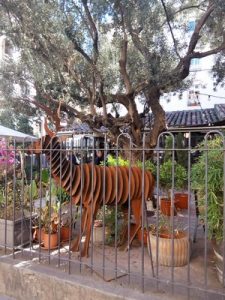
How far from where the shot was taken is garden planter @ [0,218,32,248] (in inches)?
164

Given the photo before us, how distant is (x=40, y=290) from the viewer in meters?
3.47

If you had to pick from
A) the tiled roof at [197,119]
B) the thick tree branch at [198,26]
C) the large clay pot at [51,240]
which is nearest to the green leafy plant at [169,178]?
the large clay pot at [51,240]

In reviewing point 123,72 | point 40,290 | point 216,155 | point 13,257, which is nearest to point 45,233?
point 13,257

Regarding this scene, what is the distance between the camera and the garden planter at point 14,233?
13.6 ft

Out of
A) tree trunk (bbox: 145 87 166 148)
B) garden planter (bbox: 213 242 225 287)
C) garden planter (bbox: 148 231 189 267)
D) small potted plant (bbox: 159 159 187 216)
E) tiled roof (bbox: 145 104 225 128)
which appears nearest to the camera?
garden planter (bbox: 213 242 225 287)

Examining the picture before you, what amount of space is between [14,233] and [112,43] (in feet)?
21.6

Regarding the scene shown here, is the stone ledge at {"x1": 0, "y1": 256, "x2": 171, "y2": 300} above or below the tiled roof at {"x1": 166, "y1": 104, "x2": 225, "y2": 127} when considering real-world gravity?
below

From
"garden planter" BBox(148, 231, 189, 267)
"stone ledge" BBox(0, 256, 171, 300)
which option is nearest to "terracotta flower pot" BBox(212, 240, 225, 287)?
"garden planter" BBox(148, 231, 189, 267)

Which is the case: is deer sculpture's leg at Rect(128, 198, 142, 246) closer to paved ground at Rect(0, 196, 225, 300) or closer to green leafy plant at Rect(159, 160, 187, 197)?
paved ground at Rect(0, 196, 225, 300)

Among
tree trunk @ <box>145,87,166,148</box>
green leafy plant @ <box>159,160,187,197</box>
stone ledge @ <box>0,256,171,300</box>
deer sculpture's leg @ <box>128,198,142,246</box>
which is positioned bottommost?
stone ledge @ <box>0,256,171,300</box>

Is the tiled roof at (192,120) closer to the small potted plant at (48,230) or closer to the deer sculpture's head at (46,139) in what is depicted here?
the small potted plant at (48,230)

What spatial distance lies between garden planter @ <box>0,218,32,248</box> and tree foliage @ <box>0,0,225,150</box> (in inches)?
204

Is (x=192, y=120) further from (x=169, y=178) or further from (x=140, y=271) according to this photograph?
(x=140, y=271)

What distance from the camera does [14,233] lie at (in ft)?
13.7
